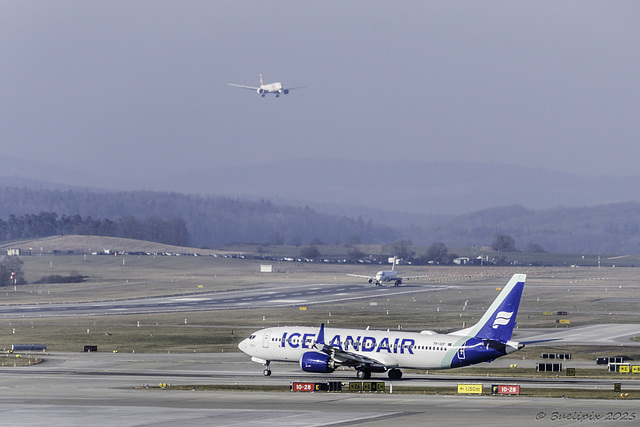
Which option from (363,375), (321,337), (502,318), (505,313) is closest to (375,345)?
(363,375)

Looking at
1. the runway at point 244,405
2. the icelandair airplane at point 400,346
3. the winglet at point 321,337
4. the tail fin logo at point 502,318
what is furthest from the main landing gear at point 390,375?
the tail fin logo at point 502,318

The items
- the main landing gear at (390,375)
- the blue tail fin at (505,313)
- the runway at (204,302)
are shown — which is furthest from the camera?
the runway at (204,302)

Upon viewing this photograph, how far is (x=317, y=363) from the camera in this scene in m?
73.4

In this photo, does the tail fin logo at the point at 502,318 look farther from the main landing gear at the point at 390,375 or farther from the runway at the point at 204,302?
the runway at the point at 204,302

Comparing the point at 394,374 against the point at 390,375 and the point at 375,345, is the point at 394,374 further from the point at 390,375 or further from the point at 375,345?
the point at 375,345

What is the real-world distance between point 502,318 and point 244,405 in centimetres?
2003

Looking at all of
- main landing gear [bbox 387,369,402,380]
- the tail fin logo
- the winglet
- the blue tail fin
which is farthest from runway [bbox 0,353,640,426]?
the tail fin logo

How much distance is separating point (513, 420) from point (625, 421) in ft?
18.5

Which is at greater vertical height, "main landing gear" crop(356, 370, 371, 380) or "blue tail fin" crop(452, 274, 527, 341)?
"blue tail fin" crop(452, 274, 527, 341)

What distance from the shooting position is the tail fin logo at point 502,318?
69.6 metres

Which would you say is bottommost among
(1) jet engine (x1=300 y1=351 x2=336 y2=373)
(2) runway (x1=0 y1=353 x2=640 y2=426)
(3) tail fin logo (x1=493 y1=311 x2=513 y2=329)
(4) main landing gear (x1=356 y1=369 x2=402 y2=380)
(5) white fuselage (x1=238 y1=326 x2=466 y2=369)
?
(2) runway (x1=0 y1=353 x2=640 y2=426)

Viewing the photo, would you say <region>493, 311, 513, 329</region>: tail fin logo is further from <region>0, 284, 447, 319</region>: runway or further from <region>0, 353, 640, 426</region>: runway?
<region>0, 284, 447, 319</region>: runway

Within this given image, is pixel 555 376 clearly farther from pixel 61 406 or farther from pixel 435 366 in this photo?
pixel 61 406

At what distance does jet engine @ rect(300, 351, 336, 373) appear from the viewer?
73.3m
